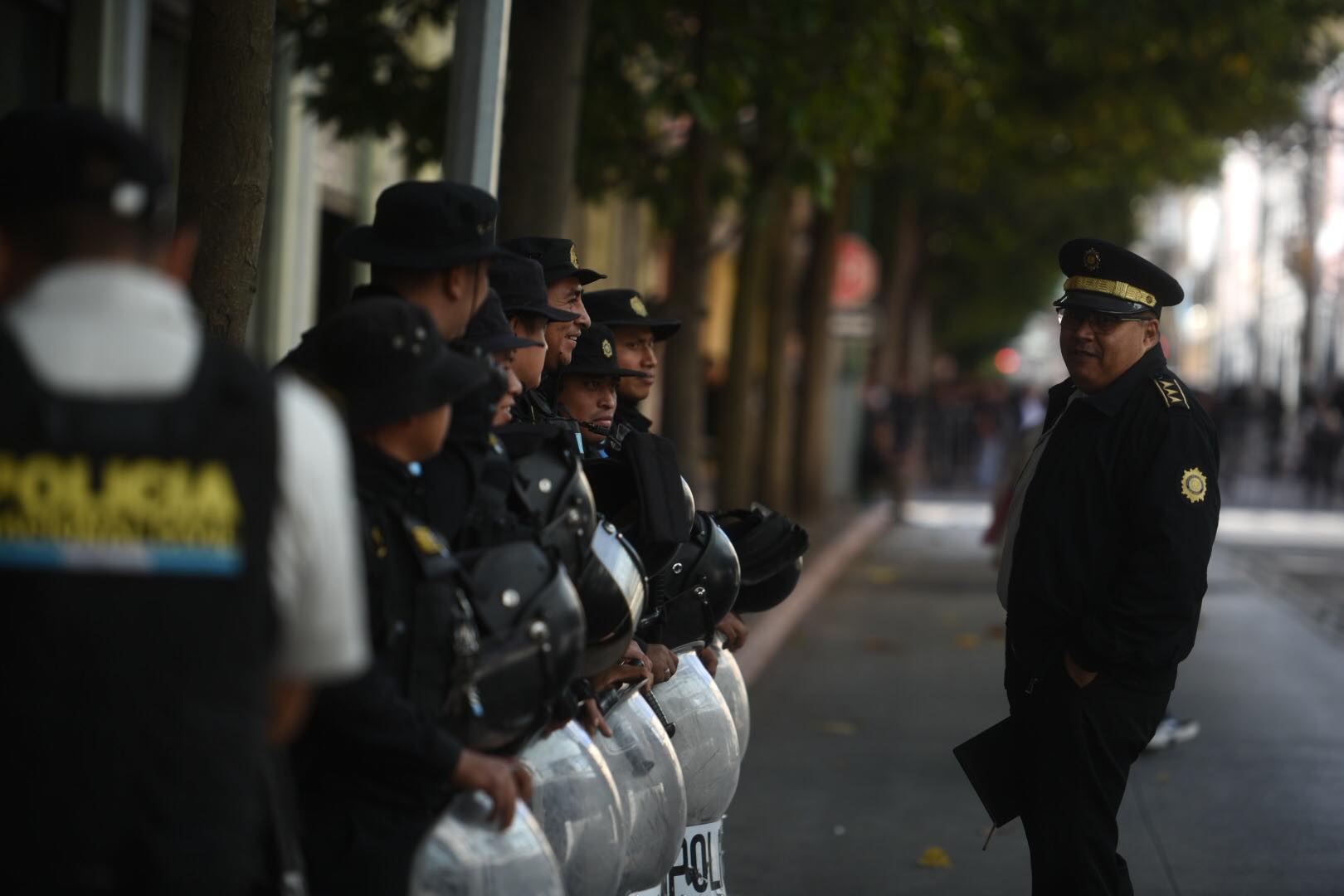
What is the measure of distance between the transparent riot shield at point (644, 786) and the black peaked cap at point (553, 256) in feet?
3.56

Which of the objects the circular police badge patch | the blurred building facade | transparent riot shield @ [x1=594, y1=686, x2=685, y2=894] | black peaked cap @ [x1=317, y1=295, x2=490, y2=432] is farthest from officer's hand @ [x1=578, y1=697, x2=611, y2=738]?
the blurred building facade

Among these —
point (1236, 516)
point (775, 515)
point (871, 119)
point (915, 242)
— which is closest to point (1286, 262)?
point (915, 242)

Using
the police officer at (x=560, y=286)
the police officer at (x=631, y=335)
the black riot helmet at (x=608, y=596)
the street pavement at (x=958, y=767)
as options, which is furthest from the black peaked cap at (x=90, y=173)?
the street pavement at (x=958, y=767)

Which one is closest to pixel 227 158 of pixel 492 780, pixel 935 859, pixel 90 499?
pixel 492 780

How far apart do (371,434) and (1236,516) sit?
28.3 metres

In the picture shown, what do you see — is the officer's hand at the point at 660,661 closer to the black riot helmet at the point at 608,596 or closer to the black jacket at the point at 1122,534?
the black riot helmet at the point at 608,596

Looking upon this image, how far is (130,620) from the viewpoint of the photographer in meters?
2.42

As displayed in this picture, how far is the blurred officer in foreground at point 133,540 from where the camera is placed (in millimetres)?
2400

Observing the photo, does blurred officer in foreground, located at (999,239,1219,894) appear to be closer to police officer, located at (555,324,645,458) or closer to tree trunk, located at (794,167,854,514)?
police officer, located at (555,324,645,458)

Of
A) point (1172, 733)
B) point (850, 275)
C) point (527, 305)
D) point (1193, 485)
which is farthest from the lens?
point (850, 275)

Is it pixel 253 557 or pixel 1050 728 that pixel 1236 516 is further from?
pixel 253 557

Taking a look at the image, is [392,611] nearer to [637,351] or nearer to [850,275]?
[637,351]

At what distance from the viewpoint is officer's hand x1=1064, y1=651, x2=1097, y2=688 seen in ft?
16.6

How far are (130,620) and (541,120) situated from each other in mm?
6320
